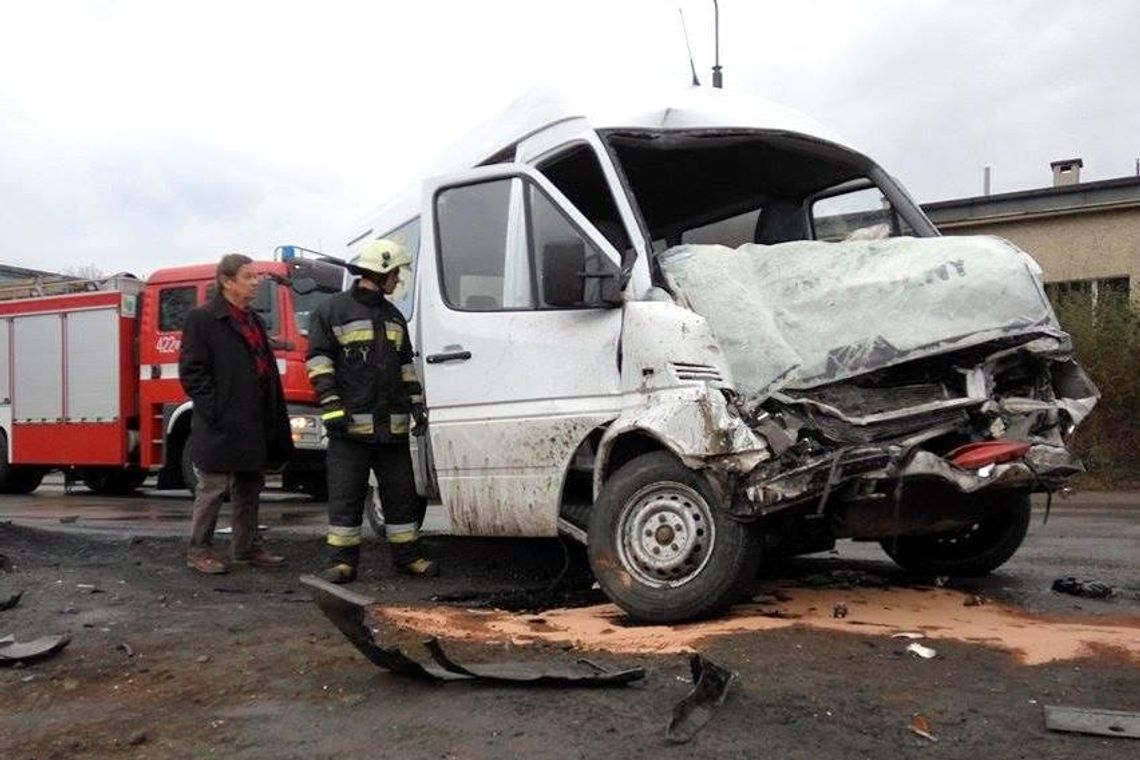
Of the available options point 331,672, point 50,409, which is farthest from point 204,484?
point 50,409

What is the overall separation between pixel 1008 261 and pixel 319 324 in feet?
11.6

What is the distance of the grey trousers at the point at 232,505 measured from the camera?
20.5 ft

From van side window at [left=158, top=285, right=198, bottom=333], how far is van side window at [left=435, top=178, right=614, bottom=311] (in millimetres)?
7107

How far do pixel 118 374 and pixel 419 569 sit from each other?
27.4ft

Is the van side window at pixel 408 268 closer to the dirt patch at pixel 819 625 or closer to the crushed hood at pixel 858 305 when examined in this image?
the crushed hood at pixel 858 305

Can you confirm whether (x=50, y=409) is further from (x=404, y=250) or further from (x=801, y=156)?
(x=801, y=156)

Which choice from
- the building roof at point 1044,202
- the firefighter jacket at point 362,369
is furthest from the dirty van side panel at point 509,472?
the building roof at point 1044,202

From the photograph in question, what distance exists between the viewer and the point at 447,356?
5.58m

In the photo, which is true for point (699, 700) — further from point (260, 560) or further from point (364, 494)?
point (260, 560)

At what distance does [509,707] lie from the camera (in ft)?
10.6

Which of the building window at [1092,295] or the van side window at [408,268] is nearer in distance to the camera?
the van side window at [408,268]

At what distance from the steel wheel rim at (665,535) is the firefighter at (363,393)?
1.80m

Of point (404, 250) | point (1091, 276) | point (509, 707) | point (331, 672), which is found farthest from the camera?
point (1091, 276)

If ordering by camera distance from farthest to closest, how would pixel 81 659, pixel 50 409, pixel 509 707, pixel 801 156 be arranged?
pixel 50 409, pixel 801 156, pixel 81 659, pixel 509 707
